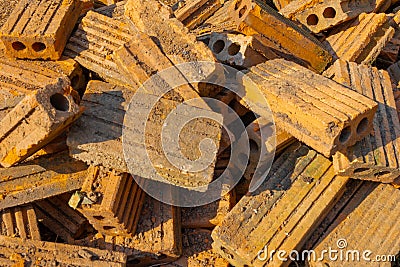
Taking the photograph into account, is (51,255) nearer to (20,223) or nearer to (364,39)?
(20,223)

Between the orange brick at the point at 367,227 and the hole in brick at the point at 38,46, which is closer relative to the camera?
the orange brick at the point at 367,227

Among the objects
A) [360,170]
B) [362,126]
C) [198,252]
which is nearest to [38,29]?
[198,252]

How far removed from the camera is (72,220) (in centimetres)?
439

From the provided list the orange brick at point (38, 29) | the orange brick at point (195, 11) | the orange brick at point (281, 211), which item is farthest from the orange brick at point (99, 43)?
the orange brick at point (281, 211)

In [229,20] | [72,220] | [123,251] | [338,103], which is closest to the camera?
[338,103]

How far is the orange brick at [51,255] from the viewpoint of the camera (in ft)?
12.5

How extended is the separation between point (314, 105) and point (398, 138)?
961 millimetres

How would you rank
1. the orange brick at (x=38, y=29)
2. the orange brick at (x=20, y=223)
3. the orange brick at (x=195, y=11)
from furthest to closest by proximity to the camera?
1. the orange brick at (x=195, y=11)
2. the orange brick at (x=38, y=29)
3. the orange brick at (x=20, y=223)

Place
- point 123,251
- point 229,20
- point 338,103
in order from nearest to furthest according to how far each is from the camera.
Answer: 1. point 338,103
2. point 123,251
3. point 229,20

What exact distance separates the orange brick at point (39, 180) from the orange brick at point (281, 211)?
1428mm

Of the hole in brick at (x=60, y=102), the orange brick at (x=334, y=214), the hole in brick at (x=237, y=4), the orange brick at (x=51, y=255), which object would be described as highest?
the hole in brick at (x=237, y=4)

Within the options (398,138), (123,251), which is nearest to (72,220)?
(123,251)

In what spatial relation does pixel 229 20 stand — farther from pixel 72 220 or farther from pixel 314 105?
pixel 72 220

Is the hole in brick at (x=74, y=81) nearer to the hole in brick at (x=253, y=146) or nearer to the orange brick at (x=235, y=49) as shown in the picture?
the orange brick at (x=235, y=49)
